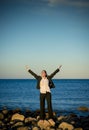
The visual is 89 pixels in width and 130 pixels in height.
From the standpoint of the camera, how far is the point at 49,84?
1424cm

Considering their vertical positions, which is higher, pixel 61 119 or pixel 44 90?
pixel 44 90

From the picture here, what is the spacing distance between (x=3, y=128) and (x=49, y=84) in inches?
108

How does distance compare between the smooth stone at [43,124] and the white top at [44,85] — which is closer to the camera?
the smooth stone at [43,124]

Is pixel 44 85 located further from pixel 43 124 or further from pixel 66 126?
pixel 66 126

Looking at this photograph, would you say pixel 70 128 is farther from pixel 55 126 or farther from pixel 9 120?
pixel 9 120

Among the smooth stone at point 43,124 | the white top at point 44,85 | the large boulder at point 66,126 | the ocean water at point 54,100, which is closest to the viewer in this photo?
the large boulder at point 66,126

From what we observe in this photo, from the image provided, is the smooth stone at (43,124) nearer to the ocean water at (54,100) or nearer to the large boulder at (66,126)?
the large boulder at (66,126)

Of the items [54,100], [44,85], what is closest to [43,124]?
[44,85]

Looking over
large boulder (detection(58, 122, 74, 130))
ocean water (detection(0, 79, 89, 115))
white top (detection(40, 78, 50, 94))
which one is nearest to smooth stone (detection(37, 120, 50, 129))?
large boulder (detection(58, 122, 74, 130))

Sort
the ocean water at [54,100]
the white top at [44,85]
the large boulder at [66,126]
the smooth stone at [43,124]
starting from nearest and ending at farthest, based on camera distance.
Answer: the large boulder at [66,126] < the smooth stone at [43,124] < the white top at [44,85] < the ocean water at [54,100]

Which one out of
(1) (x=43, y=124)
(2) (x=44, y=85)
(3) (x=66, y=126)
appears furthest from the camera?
(2) (x=44, y=85)

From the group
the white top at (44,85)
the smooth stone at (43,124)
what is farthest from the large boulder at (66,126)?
the white top at (44,85)

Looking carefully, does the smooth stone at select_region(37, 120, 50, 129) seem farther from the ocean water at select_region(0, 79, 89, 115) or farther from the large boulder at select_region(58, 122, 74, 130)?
the ocean water at select_region(0, 79, 89, 115)

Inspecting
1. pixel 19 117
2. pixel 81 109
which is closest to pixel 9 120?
pixel 19 117
